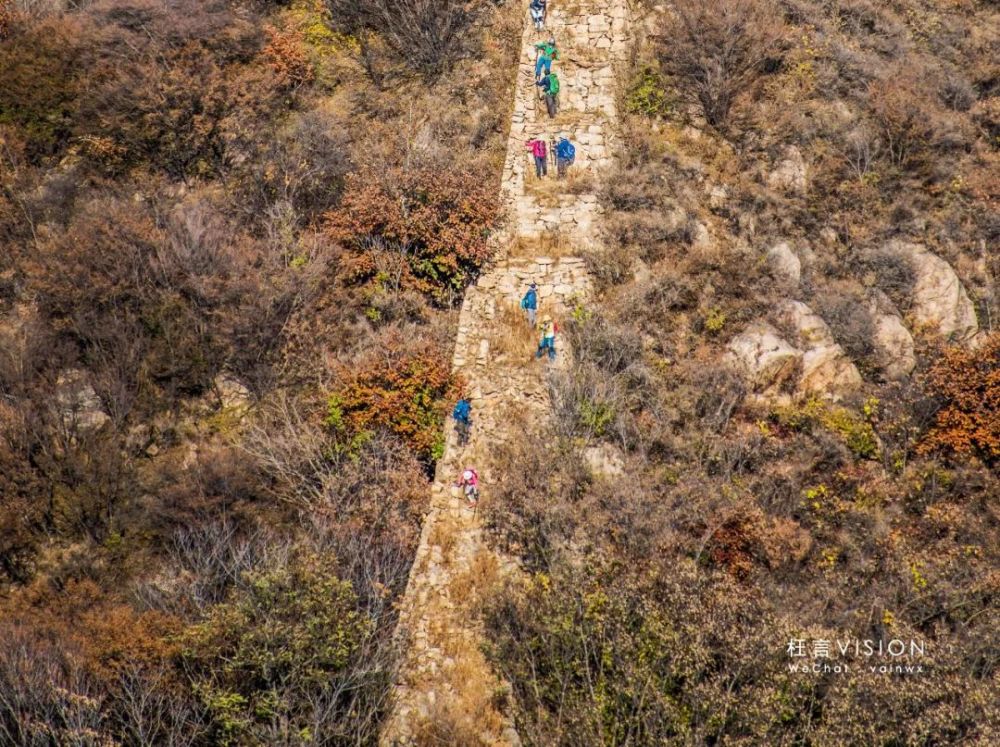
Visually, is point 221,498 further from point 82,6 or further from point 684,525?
point 82,6

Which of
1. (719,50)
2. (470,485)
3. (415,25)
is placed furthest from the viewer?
(415,25)

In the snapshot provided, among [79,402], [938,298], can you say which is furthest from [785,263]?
[79,402]

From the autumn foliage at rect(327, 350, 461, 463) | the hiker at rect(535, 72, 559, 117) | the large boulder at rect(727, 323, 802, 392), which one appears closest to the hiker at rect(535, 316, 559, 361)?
the autumn foliage at rect(327, 350, 461, 463)

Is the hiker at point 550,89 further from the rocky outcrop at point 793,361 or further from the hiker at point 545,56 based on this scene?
the rocky outcrop at point 793,361

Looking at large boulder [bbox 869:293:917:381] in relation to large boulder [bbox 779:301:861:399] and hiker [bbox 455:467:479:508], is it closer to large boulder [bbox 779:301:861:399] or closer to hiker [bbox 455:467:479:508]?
large boulder [bbox 779:301:861:399]

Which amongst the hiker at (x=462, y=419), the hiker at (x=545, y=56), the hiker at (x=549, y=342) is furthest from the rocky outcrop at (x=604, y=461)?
the hiker at (x=545, y=56)

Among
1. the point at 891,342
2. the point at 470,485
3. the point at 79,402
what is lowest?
the point at 470,485

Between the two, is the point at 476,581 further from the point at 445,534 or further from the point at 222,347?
the point at 222,347
